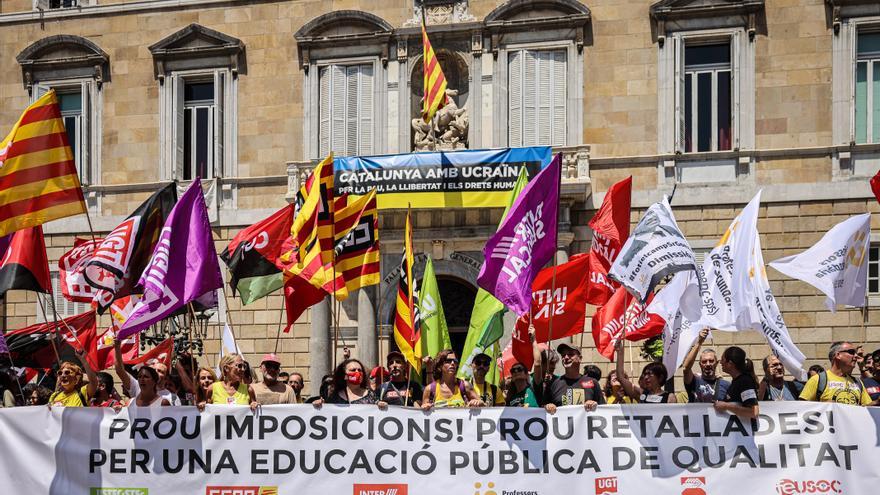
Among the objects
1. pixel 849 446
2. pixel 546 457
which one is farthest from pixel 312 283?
pixel 849 446

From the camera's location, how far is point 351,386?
1210cm

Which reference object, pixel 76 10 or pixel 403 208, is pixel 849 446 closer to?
pixel 403 208

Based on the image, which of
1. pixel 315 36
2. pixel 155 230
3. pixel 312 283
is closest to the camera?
pixel 155 230

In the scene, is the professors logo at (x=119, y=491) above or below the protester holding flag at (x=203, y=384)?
below

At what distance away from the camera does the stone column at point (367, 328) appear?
72.3 ft

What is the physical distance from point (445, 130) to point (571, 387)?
11456mm

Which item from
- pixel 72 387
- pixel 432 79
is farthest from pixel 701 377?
pixel 432 79

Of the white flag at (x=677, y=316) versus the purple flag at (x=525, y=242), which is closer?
the purple flag at (x=525, y=242)

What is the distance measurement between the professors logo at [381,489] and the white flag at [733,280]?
12.4 ft

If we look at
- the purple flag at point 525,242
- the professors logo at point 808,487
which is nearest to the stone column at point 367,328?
the purple flag at point 525,242

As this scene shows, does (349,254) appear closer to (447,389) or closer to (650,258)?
(447,389)

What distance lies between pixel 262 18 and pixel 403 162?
443cm

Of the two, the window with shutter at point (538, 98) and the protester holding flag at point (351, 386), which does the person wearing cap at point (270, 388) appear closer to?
the protester holding flag at point (351, 386)

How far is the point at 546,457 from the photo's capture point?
10.6 m
